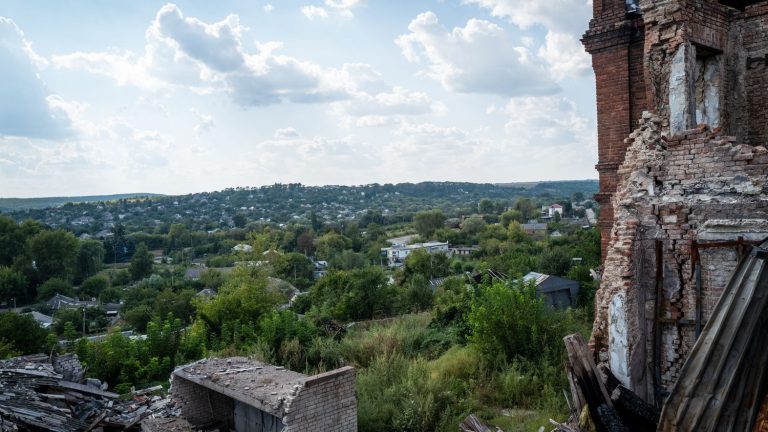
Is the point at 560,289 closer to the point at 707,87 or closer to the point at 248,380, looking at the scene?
the point at 707,87

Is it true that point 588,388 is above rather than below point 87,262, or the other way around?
above

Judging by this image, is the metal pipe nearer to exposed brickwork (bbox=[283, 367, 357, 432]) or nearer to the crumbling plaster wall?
the crumbling plaster wall

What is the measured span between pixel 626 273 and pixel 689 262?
33.5 inches

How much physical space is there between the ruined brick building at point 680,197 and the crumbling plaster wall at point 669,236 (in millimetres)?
13

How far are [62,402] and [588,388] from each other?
10.7 meters

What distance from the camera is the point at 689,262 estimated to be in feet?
22.6

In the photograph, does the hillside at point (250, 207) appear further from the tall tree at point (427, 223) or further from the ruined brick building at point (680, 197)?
the ruined brick building at point (680, 197)

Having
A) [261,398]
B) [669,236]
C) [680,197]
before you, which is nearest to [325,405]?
[261,398]

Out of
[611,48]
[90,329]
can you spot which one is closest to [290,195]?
[90,329]

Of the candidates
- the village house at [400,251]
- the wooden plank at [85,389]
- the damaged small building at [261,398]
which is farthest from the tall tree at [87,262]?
the damaged small building at [261,398]

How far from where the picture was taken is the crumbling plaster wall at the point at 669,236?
6668 millimetres

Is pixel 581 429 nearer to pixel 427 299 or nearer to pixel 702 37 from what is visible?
pixel 702 37

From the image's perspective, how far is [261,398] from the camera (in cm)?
850

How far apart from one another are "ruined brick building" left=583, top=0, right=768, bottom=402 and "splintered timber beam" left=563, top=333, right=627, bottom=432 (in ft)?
2.11
